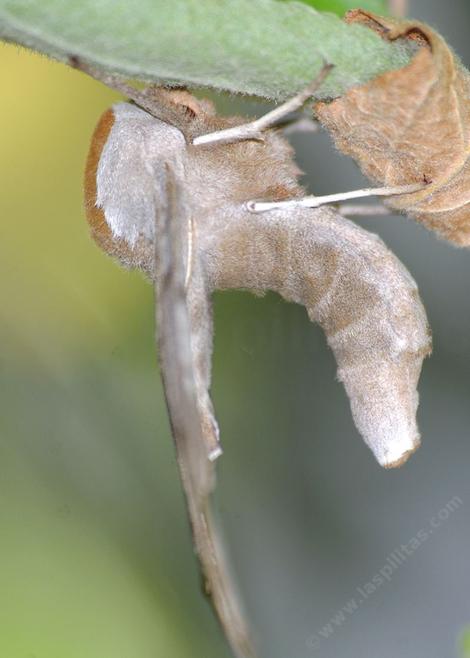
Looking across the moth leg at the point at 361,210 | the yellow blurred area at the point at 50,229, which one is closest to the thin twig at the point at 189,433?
the moth leg at the point at 361,210

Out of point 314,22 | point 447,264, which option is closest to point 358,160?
point 314,22

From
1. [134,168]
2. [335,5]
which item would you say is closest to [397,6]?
[335,5]

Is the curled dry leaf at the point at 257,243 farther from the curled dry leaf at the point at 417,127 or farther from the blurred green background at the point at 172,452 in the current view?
the blurred green background at the point at 172,452

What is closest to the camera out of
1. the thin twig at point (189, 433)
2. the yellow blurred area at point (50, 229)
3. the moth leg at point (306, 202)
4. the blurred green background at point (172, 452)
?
the thin twig at point (189, 433)

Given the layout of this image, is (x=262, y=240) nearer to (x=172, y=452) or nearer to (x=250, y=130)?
(x=250, y=130)

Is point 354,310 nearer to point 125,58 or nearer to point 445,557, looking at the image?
point 125,58

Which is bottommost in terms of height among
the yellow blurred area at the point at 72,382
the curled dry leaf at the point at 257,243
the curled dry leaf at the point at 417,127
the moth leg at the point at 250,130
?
the yellow blurred area at the point at 72,382

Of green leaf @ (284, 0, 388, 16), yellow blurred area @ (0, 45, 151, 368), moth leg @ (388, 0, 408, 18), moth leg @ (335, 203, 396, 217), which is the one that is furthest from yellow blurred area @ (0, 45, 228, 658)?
green leaf @ (284, 0, 388, 16)
